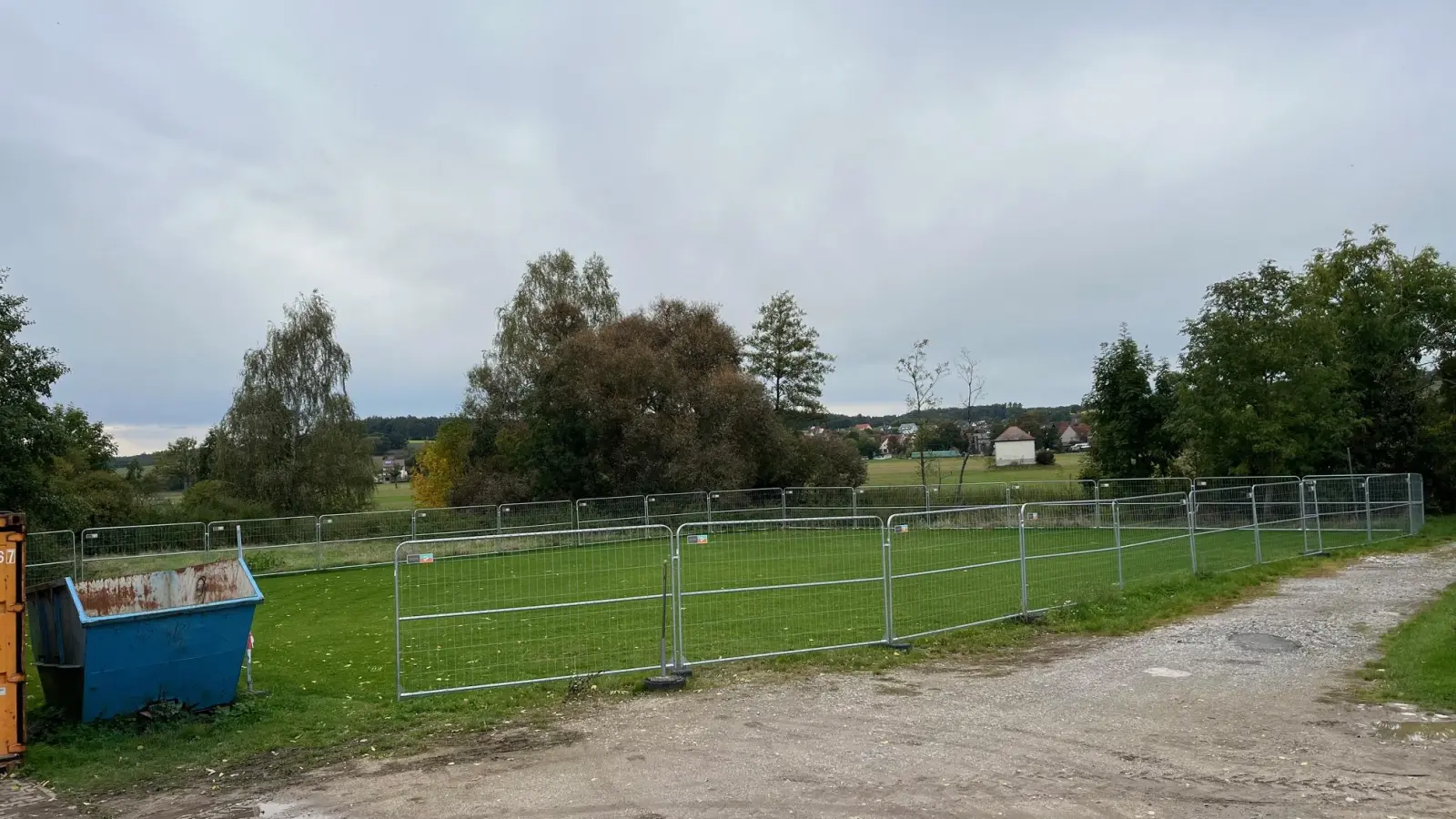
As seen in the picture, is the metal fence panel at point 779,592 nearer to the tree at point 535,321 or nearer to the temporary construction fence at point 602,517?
the temporary construction fence at point 602,517

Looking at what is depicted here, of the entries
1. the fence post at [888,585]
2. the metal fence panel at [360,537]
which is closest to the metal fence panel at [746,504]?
the metal fence panel at [360,537]

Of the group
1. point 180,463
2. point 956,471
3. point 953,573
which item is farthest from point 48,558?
point 180,463

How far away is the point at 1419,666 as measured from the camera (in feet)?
29.1

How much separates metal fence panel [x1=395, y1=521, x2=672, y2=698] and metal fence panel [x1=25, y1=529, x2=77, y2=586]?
6703 mm

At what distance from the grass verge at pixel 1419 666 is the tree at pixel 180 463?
6899 cm

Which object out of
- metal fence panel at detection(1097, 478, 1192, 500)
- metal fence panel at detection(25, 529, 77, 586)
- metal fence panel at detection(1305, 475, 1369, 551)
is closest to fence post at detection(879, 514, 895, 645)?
metal fence panel at detection(1305, 475, 1369, 551)

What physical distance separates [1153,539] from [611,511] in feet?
56.0

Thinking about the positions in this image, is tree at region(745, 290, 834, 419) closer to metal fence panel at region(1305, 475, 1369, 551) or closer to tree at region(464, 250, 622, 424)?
tree at region(464, 250, 622, 424)

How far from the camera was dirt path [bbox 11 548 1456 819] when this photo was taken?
5.65 meters

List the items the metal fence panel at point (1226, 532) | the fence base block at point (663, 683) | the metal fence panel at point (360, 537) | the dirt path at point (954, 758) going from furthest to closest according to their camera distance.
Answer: the metal fence panel at point (360, 537)
the metal fence panel at point (1226, 532)
the fence base block at point (663, 683)
the dirt path at point (954, 758)

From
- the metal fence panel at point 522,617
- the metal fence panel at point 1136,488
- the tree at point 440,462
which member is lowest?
the metal fence panel at point 522,617

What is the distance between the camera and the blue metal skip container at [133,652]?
7.66 m

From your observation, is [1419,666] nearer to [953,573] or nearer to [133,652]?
[953,573]

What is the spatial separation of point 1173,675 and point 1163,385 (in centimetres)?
2810
